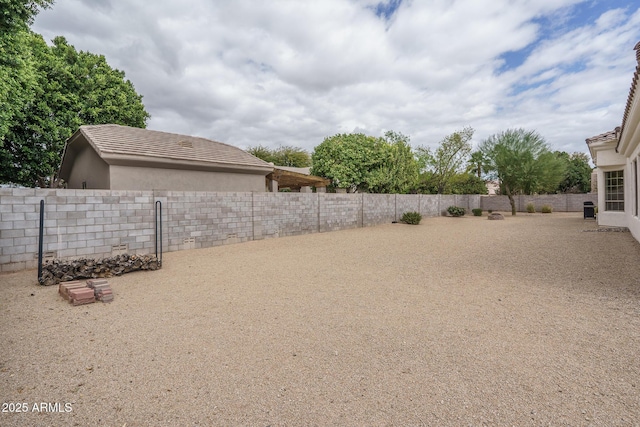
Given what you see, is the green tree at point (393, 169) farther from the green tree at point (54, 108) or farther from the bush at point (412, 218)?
the green tree at point (54, 108)

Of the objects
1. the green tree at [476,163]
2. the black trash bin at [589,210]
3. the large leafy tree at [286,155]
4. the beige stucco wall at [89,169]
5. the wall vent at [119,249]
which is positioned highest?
the large leafy tree at [286,155]

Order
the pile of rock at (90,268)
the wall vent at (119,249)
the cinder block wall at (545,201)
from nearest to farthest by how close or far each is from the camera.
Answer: the pile of rock at (90,268) < the wall vent at (119,249) < the cinder block wall at (545,201)

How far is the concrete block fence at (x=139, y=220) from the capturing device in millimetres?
6100

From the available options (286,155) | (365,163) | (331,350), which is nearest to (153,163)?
(331,350)

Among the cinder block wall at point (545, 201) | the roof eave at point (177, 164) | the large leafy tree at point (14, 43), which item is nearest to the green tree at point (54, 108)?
the large leafy tree at point (14, 43)

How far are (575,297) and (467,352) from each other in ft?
9.29

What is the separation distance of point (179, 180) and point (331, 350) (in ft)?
33.8

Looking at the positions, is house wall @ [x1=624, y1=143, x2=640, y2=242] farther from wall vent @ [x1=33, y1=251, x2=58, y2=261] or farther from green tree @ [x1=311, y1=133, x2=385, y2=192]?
wall vent @ [x1=33, y1=251, x2=58, y2=261]

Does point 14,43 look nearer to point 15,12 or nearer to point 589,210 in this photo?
point 15,12

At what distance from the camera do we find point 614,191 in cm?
1255

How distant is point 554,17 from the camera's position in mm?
9414

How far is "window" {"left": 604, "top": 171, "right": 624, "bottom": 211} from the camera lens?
12.2 m

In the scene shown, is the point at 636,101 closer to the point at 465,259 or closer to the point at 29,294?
the point at 465,259

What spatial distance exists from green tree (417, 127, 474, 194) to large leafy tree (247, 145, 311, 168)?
1729 cm
